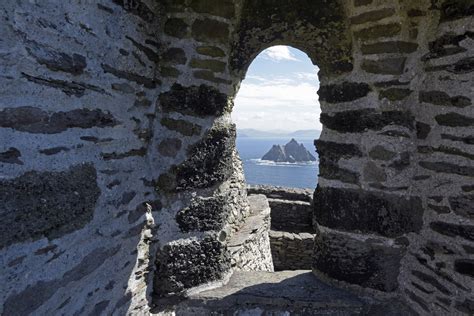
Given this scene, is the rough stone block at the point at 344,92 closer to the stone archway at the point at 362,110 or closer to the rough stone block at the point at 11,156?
the stone archway at the point at 362,110

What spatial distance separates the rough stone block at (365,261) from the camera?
241 cm

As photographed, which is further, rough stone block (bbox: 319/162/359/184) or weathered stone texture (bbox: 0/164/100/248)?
rough stone block (bbox: 319/162/359/184)

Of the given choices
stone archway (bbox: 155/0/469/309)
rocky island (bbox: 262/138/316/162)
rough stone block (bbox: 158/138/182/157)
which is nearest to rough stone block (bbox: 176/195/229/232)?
rough stone block (bbox: 158/138/182/157)

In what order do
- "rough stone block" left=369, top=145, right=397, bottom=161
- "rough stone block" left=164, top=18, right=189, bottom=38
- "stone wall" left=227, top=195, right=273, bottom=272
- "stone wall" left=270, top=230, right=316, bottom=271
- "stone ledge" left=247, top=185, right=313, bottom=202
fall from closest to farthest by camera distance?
"rough stone block" left=369, top=145, right=397, bottom=161
"rough stone block" left=164, top=18, right=189, bottom=38
"stone wall" left=227, top=195, right=273, bottom=272
"stone wall" left=270, top=230, right=316, bottom=271
"stone ledge" left=247, top=185, right=313, bottom=202

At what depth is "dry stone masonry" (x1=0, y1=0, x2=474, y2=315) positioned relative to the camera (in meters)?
1.71

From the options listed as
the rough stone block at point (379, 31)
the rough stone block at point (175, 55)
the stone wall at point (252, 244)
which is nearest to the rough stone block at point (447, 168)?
the rough stone block at point (379, 31)

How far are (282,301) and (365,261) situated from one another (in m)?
0.65

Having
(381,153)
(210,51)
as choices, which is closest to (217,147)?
(210,51)

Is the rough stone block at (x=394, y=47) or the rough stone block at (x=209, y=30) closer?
the rough stone block at (x=394, y=47)

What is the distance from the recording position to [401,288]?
7.98 ft

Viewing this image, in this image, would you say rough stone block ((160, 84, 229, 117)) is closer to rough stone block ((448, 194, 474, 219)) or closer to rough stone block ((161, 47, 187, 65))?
rough stone block ((161, 47, 187, 65))

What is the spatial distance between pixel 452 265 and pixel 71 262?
2.16m

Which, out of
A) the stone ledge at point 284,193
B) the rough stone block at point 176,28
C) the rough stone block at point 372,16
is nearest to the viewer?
the rough stone block at point 372,16

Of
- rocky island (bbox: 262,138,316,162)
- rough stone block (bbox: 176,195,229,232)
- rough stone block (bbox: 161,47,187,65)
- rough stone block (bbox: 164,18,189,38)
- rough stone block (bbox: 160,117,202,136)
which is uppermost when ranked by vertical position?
rough stone block (bbox: 164,18,189,38)
